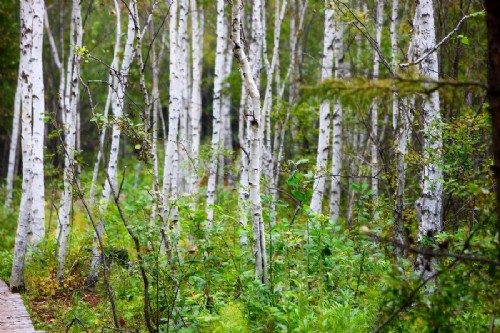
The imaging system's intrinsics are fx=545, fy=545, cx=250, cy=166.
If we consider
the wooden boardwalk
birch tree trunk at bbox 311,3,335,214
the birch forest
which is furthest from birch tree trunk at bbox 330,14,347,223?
the wooden boardwalk

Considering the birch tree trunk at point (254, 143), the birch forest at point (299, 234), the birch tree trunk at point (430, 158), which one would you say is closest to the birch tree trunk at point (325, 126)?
the birch forest at point (299, 234)

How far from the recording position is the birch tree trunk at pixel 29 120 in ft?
28.0

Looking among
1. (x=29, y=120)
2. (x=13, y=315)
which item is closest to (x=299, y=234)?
(x=13, y=315)

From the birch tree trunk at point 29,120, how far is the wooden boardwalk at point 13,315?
0.51 metres

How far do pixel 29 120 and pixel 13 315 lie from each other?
327 centimetres

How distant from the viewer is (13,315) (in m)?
7.09

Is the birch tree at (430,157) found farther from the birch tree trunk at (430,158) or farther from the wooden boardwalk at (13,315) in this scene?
the wooden boardwalk at (13,315)

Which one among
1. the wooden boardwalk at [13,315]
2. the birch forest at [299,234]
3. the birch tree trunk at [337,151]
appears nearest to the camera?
the birch forest at [299,234]

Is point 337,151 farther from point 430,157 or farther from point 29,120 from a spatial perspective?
point 29,120

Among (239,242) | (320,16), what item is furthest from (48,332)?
(320,16)

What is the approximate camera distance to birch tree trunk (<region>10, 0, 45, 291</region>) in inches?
336

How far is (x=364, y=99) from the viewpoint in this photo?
3.67 meters

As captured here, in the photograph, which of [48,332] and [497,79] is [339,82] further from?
[48,332]

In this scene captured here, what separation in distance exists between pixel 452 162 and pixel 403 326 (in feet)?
6.67
